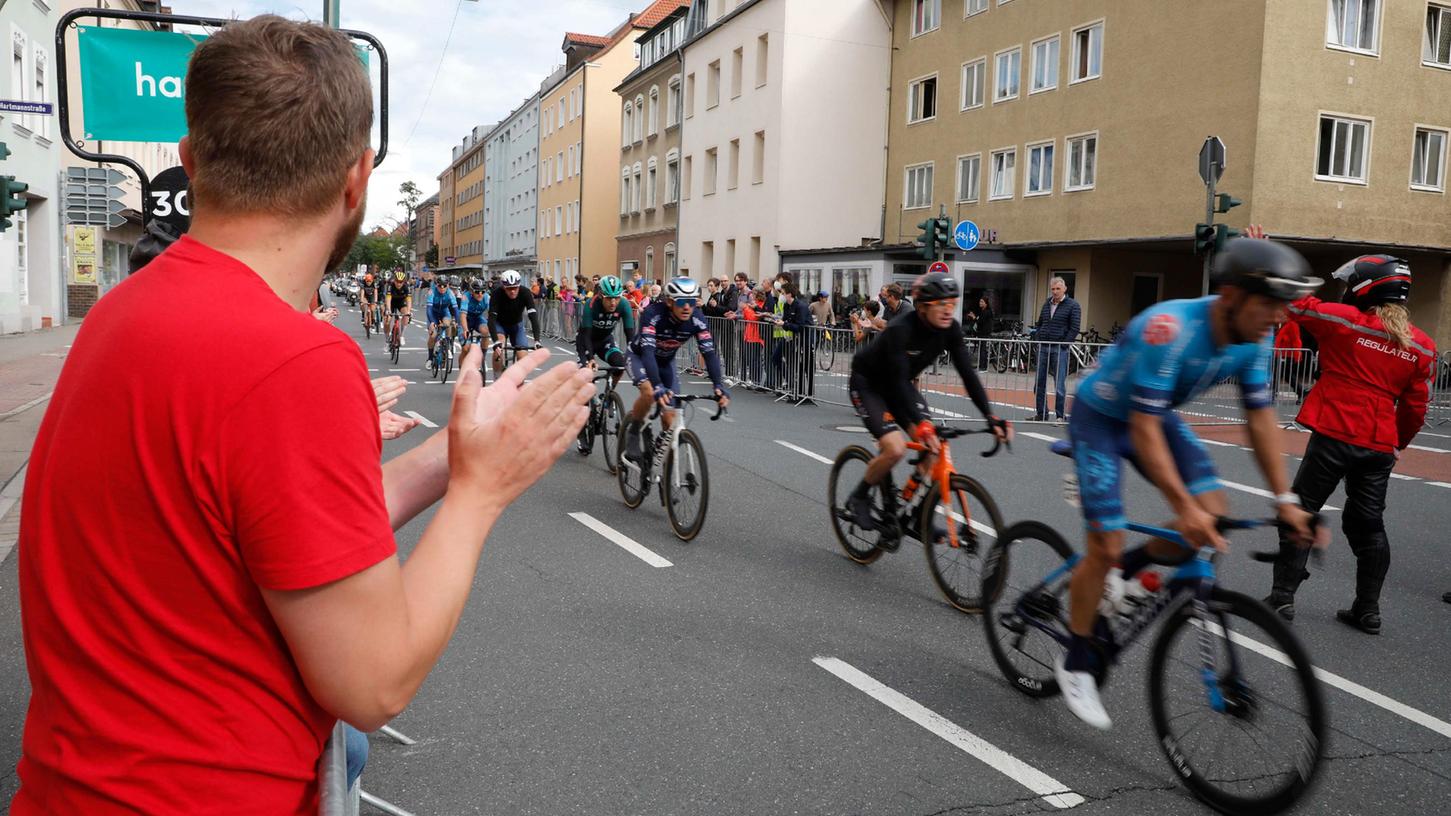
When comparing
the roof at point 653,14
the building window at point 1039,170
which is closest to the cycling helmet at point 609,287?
the building window at point 1039,170

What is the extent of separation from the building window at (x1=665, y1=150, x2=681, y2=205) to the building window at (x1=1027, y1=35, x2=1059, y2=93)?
69.3 feet

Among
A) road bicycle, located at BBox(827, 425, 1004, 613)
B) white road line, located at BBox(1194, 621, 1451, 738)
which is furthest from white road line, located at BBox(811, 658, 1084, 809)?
road bicycle, located at BBox(827, 425, 1004, 613)

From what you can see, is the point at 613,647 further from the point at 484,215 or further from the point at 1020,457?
the point at 484,215

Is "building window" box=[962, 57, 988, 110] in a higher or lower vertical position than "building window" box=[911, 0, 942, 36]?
lower

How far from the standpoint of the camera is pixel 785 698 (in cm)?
473

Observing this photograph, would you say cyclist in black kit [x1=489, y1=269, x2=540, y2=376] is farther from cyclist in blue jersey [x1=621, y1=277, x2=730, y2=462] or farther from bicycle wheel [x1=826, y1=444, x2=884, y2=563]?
bicycle wheel [x1=826, y1=444, x2=884, y2=563]

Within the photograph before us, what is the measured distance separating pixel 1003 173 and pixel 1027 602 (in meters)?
29.6

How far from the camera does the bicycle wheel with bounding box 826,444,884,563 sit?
281 inches

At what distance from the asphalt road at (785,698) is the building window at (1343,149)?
2007cm

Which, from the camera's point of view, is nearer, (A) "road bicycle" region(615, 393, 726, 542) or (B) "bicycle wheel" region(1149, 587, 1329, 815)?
(B) "bicycle wheel" region(1149, 587, 1329, 815)

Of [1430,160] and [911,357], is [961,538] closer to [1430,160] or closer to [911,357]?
[911,357]

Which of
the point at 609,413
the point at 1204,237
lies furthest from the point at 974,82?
the point at 609,413

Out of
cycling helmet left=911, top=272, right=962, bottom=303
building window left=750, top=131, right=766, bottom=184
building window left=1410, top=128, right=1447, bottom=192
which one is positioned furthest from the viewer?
building window left=750, top=131, right=766, bottom=184

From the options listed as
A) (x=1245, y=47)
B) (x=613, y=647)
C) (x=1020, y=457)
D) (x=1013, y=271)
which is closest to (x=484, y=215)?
(x=1013, y=271)
